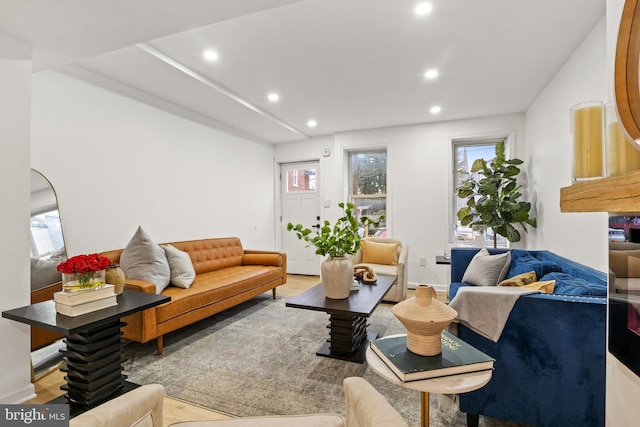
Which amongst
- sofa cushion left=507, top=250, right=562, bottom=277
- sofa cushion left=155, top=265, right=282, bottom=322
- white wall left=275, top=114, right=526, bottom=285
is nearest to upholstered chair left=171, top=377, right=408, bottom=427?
sofa cushion left=155, top=265, right=282, bottom=322

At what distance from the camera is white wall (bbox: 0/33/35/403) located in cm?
190

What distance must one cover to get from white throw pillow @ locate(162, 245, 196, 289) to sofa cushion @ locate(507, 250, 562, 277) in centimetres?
296

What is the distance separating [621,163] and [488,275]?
7.39ft

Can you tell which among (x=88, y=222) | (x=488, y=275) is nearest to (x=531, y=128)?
(x=488, y=275)

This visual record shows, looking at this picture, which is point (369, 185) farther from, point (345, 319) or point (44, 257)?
point (44, 257)

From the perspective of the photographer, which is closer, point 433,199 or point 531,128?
point 531,128

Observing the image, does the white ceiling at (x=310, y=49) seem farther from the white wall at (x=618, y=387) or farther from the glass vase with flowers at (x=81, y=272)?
the glass vase with flowers at (x=81, y=272)

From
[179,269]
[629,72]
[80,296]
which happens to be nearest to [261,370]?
[80,296]

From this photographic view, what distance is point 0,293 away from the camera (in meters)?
1.88

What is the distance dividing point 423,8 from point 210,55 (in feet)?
5.65

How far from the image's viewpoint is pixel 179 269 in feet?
10.1

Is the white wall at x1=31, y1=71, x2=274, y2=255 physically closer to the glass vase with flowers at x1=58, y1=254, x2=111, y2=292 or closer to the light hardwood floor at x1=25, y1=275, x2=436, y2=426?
the light hardwood floor at x1=25, y1=275, x2=436, y2=426

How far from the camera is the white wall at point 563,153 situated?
2.16 m

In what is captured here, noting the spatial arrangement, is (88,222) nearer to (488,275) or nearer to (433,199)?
(488,275)
